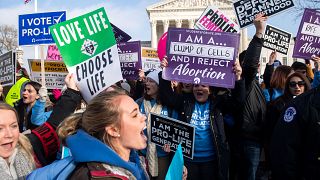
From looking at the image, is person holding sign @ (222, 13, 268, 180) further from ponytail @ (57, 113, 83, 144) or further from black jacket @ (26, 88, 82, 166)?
ponytail @ (57, 113, 83, 144)

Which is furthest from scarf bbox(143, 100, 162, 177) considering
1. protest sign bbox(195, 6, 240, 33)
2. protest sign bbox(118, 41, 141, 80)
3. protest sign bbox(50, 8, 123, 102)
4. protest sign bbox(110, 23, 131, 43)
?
protest sign bbox(110, 23, 131, 43)

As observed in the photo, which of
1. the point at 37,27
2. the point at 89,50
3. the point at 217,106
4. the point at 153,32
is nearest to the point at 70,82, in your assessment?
the point at 89,50

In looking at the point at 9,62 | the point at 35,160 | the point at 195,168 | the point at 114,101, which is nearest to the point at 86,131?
the point at 114,101

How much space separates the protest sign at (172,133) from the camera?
3836 millimetres

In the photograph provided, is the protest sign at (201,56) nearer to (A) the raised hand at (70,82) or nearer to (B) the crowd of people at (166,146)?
(B) the crowd of people at (166,146)

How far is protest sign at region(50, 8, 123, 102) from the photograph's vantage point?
3.54m

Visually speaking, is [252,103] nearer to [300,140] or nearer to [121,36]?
[300,140]

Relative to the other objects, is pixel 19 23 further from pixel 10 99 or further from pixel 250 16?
pixel 250 16

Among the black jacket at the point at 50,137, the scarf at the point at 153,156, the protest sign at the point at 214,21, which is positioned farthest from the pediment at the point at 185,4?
the black jacket at the point at 50,137

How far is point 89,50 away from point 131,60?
2710 mm

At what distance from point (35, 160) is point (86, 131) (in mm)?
734

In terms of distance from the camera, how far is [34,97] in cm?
518

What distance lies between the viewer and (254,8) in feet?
19.4

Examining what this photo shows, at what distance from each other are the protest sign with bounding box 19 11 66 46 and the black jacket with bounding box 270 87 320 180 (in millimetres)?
4147
